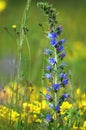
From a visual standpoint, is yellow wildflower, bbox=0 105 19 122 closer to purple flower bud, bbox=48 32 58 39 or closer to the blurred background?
purple flower bud, bbox=48 32 58 39

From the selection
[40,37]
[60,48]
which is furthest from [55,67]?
[40,37]

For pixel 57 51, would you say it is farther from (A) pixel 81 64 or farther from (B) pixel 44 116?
(A) pixel 81 64

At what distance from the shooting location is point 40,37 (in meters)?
8.62

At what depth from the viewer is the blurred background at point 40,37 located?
22.8 feet

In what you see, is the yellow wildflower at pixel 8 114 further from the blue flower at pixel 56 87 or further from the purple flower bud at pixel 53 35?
the purple flower bud at pixel 53 35

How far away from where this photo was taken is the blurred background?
695cm

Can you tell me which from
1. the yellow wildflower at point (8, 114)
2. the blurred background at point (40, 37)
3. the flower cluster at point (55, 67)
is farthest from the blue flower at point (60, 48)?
the blurred background at point (40, 37)

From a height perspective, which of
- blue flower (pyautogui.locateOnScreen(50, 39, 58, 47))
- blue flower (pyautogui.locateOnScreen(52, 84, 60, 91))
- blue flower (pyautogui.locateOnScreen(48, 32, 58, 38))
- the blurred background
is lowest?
blue flower (pyautogui.locateOnScreen(52, 84, 60, 91))

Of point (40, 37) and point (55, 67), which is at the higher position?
point (40, 37)

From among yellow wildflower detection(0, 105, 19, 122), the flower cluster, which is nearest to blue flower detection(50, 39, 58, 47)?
the flower cluster

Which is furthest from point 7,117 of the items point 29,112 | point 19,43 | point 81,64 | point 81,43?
point 81,43

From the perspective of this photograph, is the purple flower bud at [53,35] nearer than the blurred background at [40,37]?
Yes

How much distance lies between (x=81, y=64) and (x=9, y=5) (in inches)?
283

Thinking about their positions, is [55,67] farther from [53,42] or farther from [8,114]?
[8,114]
